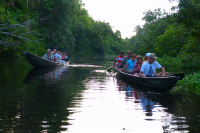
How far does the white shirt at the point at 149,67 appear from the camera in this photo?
9.79 metres

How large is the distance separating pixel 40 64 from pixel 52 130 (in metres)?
16.0

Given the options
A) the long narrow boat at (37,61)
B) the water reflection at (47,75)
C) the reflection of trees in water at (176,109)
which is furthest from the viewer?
the long narrow boat at (37,61)

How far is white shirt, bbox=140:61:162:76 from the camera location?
979 centimetres

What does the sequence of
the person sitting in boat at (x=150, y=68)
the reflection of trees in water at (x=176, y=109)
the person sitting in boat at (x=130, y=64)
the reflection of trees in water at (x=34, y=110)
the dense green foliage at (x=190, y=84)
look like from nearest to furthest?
the reflection of trees in water at (x=34, y=110), the reflection of trees in water at (x=176, y=109), the person sitting in boat at (x=150, y=68), the dense green foliage at (x=190, y=84), the person sitting in boat at (x=130, y=64)

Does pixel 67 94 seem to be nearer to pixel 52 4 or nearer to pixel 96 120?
pixel 96 120

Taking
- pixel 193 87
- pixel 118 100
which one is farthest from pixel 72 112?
pixel 193 87

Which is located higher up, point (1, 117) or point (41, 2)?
point (41, 2)

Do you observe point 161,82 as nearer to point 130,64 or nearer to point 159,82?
point 159,82

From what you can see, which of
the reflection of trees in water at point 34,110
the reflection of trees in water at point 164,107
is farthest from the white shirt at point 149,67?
the reflection of trees in water at point 34,110

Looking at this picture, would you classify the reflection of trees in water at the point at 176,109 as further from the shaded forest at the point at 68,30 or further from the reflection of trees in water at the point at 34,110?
the shaded forest at the point at 68,30

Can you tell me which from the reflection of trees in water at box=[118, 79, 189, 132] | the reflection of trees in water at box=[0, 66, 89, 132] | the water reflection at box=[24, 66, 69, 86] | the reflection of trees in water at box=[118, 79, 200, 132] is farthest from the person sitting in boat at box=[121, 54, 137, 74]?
the reflection of trees in water at box=[0, 66, 89, 132]

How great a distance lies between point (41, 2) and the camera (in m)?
41.0

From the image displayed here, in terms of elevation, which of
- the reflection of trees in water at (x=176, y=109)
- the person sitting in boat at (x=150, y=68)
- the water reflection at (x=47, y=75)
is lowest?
the reflection of trees in water at (x=176, y=109)

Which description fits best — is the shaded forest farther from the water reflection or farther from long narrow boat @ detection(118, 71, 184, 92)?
long narrow boat @ detection(118, 71, 184, 92)
